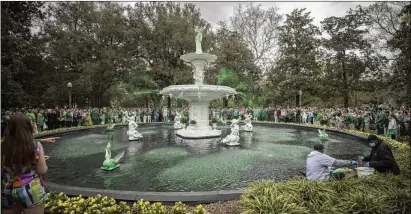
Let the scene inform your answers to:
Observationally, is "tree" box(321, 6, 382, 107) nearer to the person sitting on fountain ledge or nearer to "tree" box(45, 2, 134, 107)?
"tree" box(45, 2, 134, 107)

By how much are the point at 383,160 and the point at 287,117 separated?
793 inches

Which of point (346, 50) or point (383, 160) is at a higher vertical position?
point (346, 50)

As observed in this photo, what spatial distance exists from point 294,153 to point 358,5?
3157 cm

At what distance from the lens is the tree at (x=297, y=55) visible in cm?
3483

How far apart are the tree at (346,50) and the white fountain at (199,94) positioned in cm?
2539

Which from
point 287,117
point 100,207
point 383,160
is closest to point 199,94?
point 383,160

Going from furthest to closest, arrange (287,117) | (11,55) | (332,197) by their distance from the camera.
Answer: (287,117) < (11,55) < (332,197)

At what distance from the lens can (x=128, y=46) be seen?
116 feet

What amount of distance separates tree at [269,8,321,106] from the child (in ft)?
113

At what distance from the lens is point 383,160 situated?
5.57 m

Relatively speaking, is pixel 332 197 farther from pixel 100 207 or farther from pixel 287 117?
pixel 287 117

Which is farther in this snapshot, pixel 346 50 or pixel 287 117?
pixel 346 50

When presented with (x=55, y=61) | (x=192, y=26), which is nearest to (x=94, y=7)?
(x=55, y=61)

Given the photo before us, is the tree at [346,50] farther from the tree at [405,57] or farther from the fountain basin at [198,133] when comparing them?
the fountain basin at [198,133]
